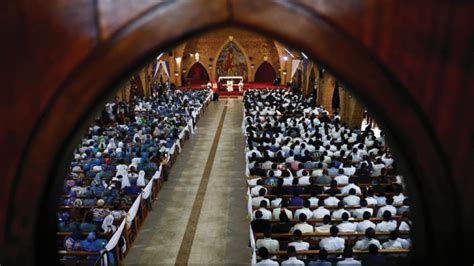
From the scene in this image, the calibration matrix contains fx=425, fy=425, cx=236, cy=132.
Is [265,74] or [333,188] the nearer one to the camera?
[333,188]

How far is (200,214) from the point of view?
1030 cm

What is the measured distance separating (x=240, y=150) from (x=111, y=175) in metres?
6.30

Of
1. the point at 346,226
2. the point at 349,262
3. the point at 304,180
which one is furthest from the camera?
the point at 304,180

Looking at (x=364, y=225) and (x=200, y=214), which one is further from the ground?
(x=364, y=225)

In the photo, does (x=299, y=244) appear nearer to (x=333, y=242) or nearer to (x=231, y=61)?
(x=333, y=242)

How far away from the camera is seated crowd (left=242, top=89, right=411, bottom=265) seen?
22.7ft

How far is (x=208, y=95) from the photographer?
27516 mm

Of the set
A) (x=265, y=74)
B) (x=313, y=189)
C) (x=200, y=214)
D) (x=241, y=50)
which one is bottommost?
(x=200, y=214)

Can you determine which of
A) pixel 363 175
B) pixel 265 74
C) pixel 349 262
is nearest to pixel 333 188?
pixel 363 175

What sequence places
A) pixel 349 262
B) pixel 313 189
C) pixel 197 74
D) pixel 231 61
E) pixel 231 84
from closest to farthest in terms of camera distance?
pixel 349 262, pixel 313 189, pixel 231 84, pixel 231 61, pixel 197 74

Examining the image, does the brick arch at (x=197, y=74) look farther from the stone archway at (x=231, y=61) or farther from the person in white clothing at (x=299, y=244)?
the person in white clothing at (x=299, y=244)

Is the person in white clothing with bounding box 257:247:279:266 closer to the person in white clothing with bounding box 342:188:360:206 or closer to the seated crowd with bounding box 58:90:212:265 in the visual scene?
the person in white clothing with bounding box 342:188:360:206

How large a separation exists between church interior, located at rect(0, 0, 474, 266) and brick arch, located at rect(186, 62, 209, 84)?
64.2 feet
